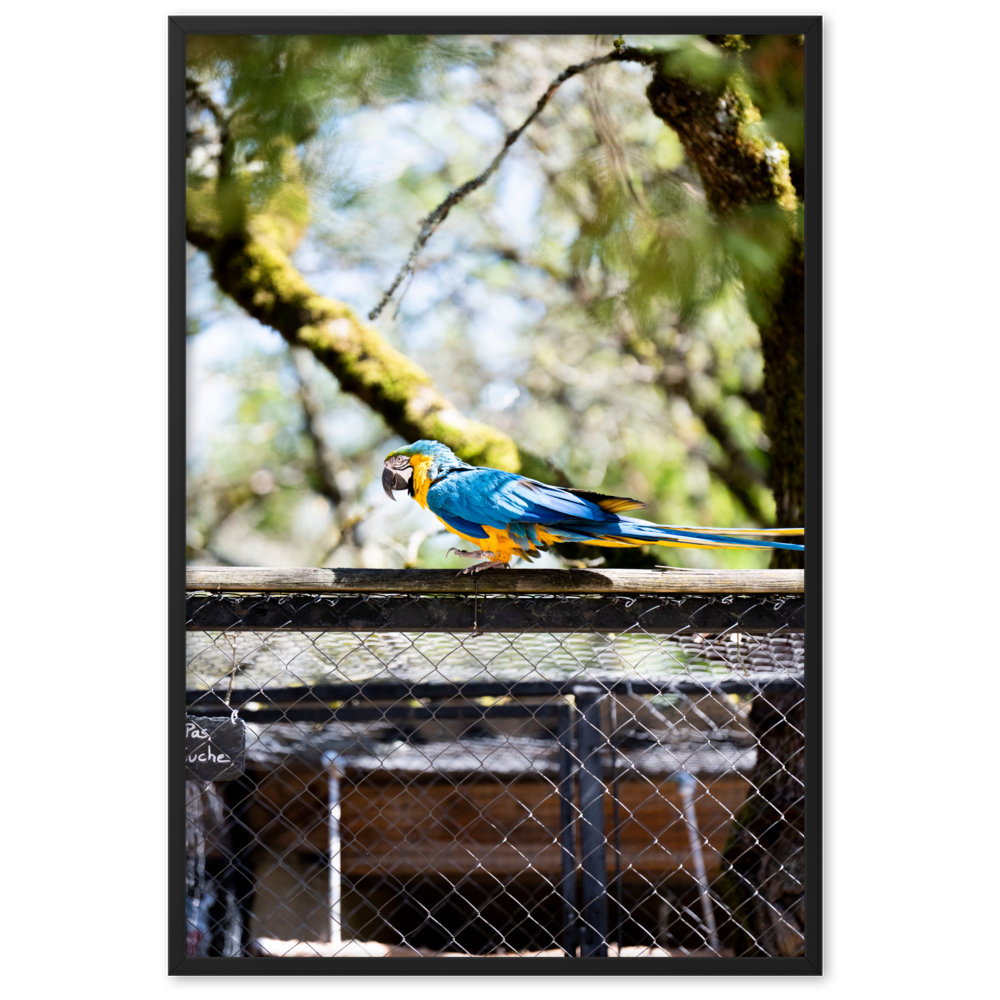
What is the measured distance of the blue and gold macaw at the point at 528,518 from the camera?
1.19m

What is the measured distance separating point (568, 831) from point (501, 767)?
757mm

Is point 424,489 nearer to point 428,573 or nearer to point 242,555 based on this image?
point 428,573

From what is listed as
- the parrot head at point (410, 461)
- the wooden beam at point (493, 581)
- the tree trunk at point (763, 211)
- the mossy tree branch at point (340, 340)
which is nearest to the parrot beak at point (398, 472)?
the parrot head at point (410, 461)

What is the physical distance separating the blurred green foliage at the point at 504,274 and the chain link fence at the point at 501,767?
17.8 inches

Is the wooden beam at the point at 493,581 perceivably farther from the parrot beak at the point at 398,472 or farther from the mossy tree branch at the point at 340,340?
the mossy tree branch at the point at 340,340

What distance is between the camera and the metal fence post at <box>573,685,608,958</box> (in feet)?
5.23

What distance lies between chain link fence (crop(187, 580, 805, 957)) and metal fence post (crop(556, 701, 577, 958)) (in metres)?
0.01

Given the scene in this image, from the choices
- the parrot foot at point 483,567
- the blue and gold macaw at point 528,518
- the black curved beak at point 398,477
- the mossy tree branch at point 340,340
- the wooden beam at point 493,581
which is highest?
the mossy tree branch at point 340,340

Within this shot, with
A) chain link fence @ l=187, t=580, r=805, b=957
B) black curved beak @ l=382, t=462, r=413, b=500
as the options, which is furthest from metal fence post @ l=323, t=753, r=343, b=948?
black curved beak @ l=382, t=462, r=413, b=500

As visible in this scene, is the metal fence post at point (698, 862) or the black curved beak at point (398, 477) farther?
the metal fence post at point (698, 862)
